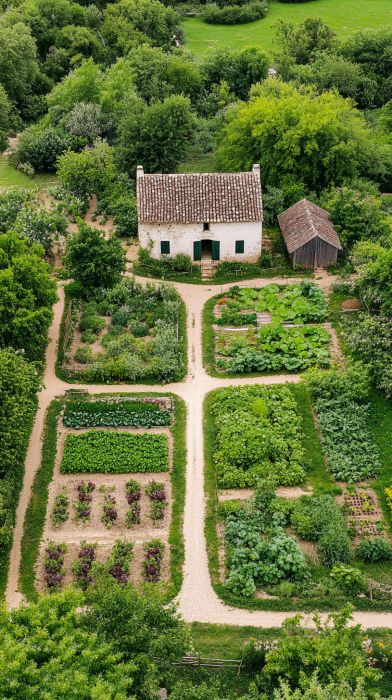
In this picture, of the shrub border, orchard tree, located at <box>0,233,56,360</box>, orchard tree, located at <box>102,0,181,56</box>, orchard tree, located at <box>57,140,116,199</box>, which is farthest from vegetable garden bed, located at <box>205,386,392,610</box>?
orchard tree, located at <box>102,0,181,56</box>

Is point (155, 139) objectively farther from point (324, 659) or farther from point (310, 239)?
point (324, 659)

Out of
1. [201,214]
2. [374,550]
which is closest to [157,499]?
[374,550]

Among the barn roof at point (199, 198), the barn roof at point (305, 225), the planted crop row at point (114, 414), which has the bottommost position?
the planted crop row at point (114, 414)

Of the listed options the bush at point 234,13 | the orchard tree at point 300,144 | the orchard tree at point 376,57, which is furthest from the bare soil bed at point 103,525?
the bush at point 234,13

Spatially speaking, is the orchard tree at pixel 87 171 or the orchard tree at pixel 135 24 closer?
the orchard tree at pixel 87 171

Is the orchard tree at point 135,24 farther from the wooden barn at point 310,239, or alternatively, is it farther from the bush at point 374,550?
the bush at point 374,550
